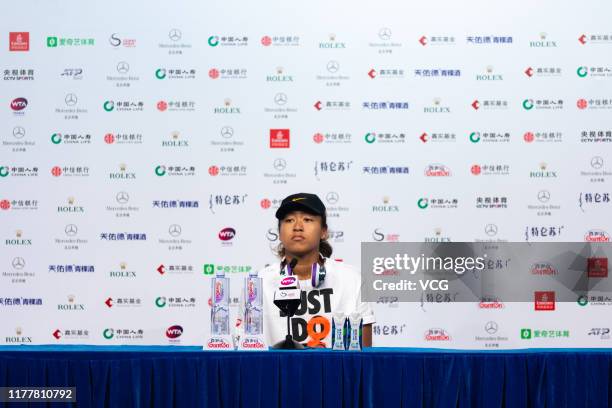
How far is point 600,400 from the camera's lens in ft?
8.59

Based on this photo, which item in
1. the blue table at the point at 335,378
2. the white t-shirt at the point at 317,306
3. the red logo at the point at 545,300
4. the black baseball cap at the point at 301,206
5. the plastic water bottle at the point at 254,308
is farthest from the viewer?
the red logo at the point at 545,300

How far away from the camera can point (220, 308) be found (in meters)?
2.73

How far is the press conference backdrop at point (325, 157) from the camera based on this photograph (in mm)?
4504

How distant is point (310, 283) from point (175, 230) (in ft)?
4.45

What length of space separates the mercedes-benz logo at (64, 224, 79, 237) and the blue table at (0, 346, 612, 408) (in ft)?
6.60

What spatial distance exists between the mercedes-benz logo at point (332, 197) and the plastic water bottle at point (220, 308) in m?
1.85

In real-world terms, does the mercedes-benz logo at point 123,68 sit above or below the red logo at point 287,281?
above

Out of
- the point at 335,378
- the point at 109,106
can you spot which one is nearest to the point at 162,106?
the point at 109,106

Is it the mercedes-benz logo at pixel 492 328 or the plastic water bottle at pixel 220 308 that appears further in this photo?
the mercedes-benz logo at pixel 492 328

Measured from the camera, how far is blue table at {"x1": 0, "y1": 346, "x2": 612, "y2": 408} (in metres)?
2.62

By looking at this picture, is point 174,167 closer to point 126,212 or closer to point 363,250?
point 126,212

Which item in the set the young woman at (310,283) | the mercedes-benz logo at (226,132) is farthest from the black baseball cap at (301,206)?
the mercedes-benz logo at (226,132)

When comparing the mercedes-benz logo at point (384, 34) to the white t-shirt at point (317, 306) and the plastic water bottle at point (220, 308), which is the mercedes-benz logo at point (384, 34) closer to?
the white t-shirt at point (317, 306)

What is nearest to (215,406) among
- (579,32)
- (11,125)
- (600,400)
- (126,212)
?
(600,400)
